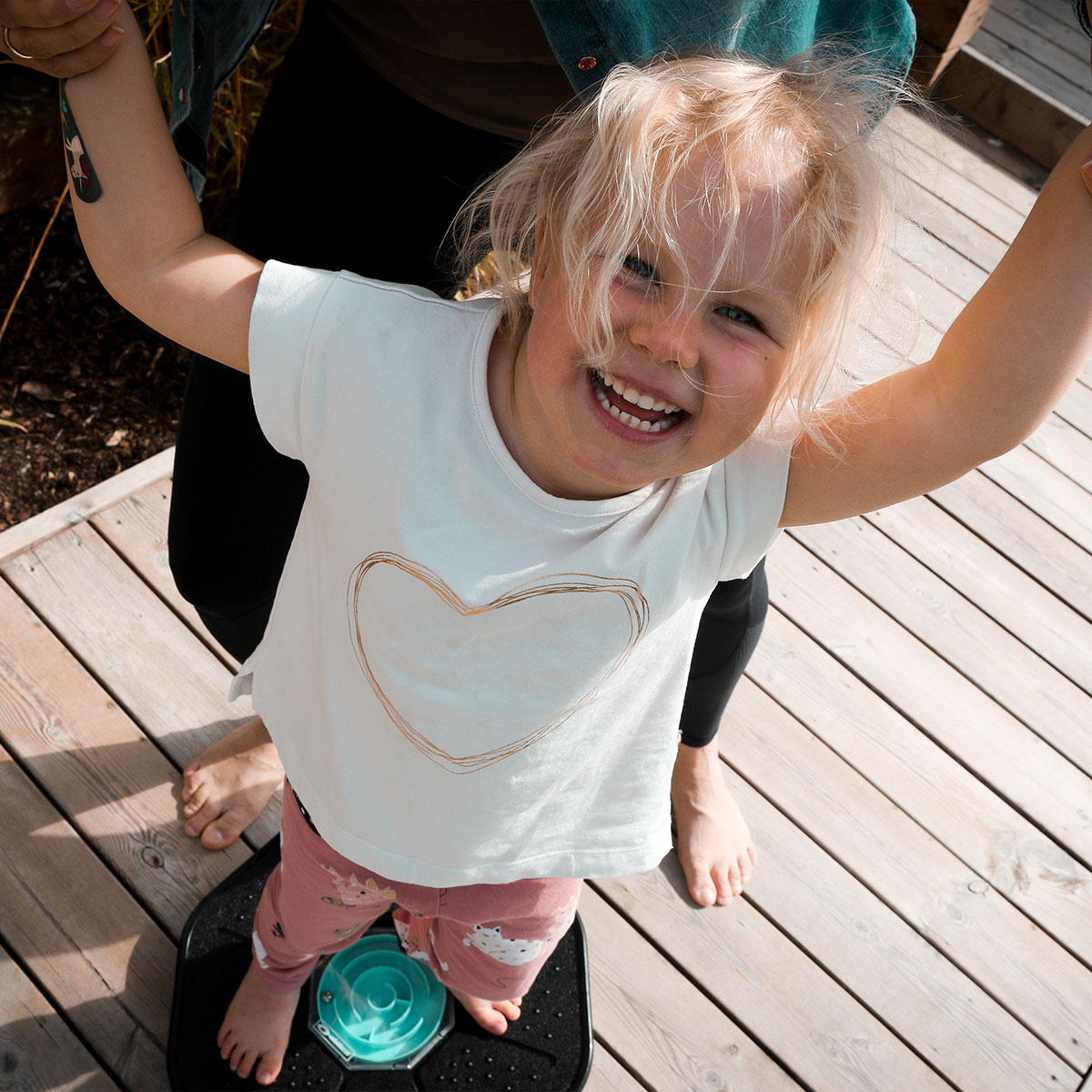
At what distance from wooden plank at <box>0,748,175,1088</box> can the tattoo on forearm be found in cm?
103

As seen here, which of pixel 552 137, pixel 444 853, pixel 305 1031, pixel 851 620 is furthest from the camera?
pixel 851 620

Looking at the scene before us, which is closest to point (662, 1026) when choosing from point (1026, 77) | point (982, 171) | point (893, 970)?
point (893, 970)

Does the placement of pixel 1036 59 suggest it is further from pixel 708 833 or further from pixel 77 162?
pixel 77 162

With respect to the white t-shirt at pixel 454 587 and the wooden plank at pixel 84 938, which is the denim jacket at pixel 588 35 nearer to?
the white t-shirt at pixel 454 587

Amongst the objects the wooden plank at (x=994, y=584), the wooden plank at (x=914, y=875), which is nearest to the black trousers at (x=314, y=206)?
the wooden plank at (x=914, y=875)

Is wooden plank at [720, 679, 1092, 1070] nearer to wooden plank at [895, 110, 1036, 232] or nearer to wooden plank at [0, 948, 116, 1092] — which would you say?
wooden plank at [0, 948, 116, 1092]

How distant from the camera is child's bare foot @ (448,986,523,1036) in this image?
1373 mm

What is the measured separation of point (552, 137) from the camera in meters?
0.83

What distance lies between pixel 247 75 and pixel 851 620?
157 cm

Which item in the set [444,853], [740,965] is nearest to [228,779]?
[444,853]

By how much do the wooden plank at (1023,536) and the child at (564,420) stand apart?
52.6 inches

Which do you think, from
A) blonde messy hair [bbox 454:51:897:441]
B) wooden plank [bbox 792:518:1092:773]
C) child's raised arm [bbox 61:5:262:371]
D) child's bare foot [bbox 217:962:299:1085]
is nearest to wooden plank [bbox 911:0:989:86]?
wooden plank [bbox 792:518:1092:773]

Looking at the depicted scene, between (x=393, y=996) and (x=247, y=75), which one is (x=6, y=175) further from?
(x=393, y=996)

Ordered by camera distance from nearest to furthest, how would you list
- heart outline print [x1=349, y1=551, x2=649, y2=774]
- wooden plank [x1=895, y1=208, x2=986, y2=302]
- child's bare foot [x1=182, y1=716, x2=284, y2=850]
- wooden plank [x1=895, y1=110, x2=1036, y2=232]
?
heart outline print [x1=349, y1=551, x2=649, y2=774]
child's bare foot [x1=182, y1=716, x2=284, y2=850]
wooden plank [x1=895, y1=208, x2=986, y2=302]
wooden plank [x1=895, y1=110, x2=1036, y2=232]
